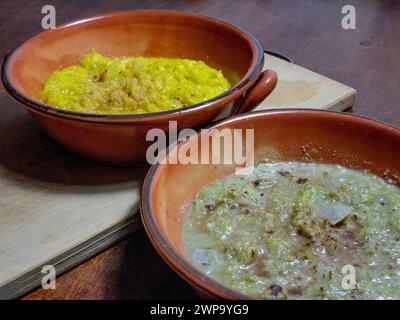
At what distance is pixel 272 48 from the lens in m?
1.93

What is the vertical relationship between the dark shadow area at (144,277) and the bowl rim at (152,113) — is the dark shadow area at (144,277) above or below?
below

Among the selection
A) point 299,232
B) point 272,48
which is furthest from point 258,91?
point 272,48

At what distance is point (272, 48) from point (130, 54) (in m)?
0.56

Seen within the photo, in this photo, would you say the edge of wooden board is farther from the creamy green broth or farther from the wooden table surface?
the creamy green broth

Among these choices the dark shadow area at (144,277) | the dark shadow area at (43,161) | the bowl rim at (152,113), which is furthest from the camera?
the dark shadow area at (43,161)

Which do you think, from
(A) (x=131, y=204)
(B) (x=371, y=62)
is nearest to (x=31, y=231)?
(A) (x=131, y=204)

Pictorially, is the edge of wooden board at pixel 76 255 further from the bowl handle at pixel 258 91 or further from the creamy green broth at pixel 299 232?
the bowl handle at pixel 258 91

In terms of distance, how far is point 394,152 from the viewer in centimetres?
107

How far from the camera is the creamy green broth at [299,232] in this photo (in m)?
0.86

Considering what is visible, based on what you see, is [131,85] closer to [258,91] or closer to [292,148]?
[258,91]

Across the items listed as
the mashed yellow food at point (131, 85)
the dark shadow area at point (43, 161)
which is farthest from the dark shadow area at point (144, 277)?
the mashed yellow food at point (131, 85)

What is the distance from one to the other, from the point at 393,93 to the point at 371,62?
0.24 meters

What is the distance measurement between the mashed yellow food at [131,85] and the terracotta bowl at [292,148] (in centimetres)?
24
